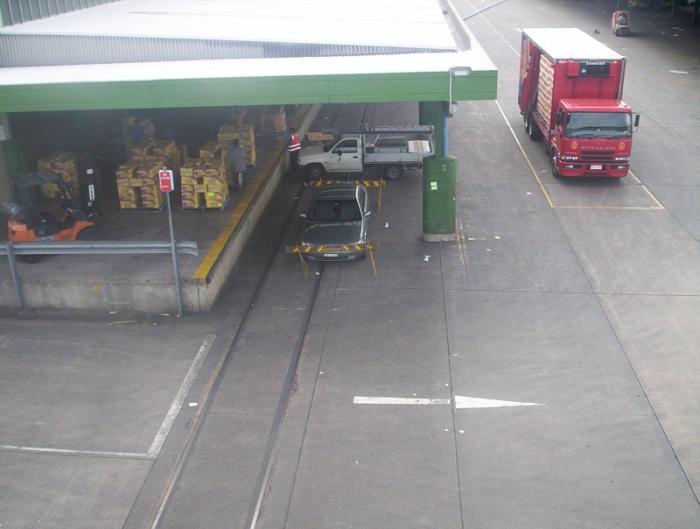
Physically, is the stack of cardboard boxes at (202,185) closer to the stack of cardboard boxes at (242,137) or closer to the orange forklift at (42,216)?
the orange forklift at (42,216)

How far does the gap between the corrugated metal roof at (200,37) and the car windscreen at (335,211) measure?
386 cm

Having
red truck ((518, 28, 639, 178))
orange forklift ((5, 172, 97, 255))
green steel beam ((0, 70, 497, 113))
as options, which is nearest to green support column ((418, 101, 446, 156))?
green steel beam ((0, 70, 497, 113))

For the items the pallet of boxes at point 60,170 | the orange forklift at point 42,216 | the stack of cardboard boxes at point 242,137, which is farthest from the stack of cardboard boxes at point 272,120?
the orange forklift at point 42,216

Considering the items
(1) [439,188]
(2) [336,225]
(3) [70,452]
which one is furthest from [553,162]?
(3) [70,452]

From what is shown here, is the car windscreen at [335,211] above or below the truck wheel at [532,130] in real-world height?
above

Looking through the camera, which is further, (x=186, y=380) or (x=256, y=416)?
(x=186, y=380)

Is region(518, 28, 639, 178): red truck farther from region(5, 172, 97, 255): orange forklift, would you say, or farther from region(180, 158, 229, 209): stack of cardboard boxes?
region(5, 172, 97, 255): orange forklift

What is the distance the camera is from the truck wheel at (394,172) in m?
25.8

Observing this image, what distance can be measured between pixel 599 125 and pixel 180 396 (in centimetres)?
1686

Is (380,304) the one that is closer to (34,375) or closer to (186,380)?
(186,380)

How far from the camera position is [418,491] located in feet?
34.7

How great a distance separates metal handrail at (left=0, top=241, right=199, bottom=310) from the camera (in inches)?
628

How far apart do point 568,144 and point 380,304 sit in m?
11.0

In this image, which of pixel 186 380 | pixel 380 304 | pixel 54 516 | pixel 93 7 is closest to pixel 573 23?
pixel 93 7
